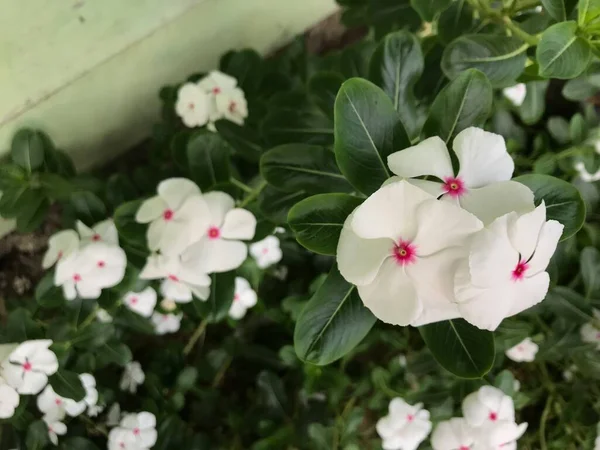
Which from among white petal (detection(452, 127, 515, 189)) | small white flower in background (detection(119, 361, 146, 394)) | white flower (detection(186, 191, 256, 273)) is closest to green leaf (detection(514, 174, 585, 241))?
white petal (detection(452, 127, 515, 189))

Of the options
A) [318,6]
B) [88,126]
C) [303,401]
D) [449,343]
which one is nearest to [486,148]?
[449,343]

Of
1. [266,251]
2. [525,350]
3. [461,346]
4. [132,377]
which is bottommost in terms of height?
[525,350]

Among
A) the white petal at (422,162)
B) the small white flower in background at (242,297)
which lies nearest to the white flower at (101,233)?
the small white flower in background at (242,297)

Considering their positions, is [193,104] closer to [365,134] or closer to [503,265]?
[365,134]

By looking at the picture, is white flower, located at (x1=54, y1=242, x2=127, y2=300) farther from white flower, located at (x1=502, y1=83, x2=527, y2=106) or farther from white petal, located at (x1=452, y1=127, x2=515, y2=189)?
white flower, located at (x1=502, y1=83, x2=527, y2=106)

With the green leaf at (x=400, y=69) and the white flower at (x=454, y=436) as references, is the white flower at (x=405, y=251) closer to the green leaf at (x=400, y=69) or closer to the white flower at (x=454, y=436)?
the green leaf at (x=400, y=69)

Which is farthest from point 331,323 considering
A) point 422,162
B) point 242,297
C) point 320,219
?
point 242,297
